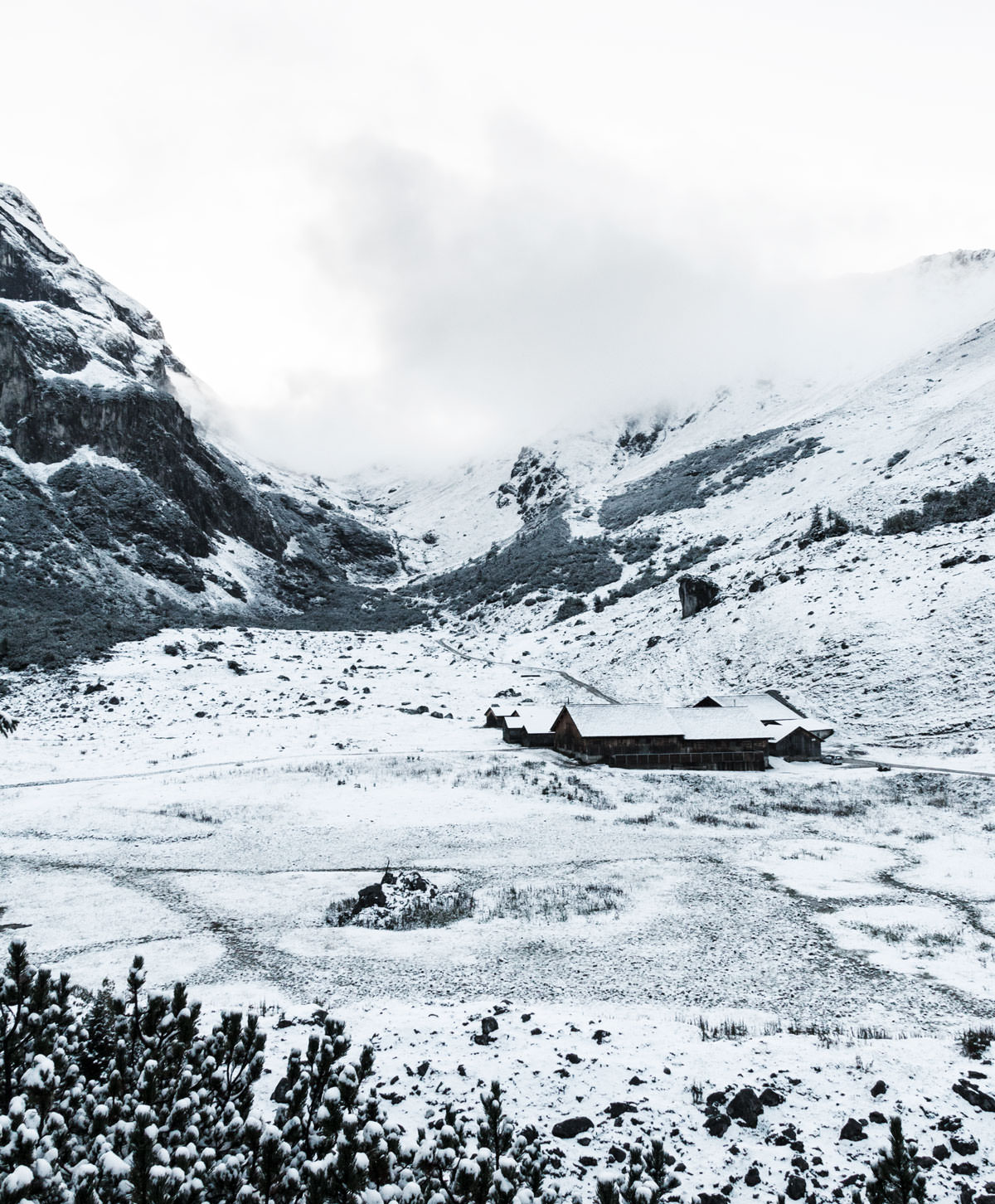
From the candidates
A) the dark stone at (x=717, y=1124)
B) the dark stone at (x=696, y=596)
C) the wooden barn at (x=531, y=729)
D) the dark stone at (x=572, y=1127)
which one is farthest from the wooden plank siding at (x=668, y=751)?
the dark stone at (x=572, y=1127)

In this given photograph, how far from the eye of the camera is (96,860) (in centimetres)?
2073

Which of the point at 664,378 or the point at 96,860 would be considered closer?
the point at 96,860

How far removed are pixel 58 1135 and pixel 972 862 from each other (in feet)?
77.6

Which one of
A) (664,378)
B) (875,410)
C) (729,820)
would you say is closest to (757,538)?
(875,410)

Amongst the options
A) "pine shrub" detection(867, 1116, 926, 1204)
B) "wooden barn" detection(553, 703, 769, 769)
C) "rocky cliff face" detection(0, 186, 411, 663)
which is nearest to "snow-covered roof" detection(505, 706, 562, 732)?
"wooden barn" detection(553, 703, 769, 769)

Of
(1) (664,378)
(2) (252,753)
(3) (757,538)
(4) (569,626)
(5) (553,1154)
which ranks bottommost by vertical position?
(5) (553,1154)

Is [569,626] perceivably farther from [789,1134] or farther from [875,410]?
[789,1134]

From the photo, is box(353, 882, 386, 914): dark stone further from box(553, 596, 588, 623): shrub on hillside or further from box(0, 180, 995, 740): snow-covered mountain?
box(553, 596, 588, 623): shrub on hillside

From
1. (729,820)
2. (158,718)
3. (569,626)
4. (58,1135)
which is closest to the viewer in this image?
(58,1135)

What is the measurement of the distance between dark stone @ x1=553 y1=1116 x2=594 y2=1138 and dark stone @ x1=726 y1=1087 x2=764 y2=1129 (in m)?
1.54

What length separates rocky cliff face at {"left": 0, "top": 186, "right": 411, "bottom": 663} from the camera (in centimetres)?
8200

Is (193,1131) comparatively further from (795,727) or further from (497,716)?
(497,716)

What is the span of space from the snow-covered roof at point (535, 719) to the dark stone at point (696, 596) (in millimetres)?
23724

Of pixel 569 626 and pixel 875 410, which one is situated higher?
pixel 875 410
